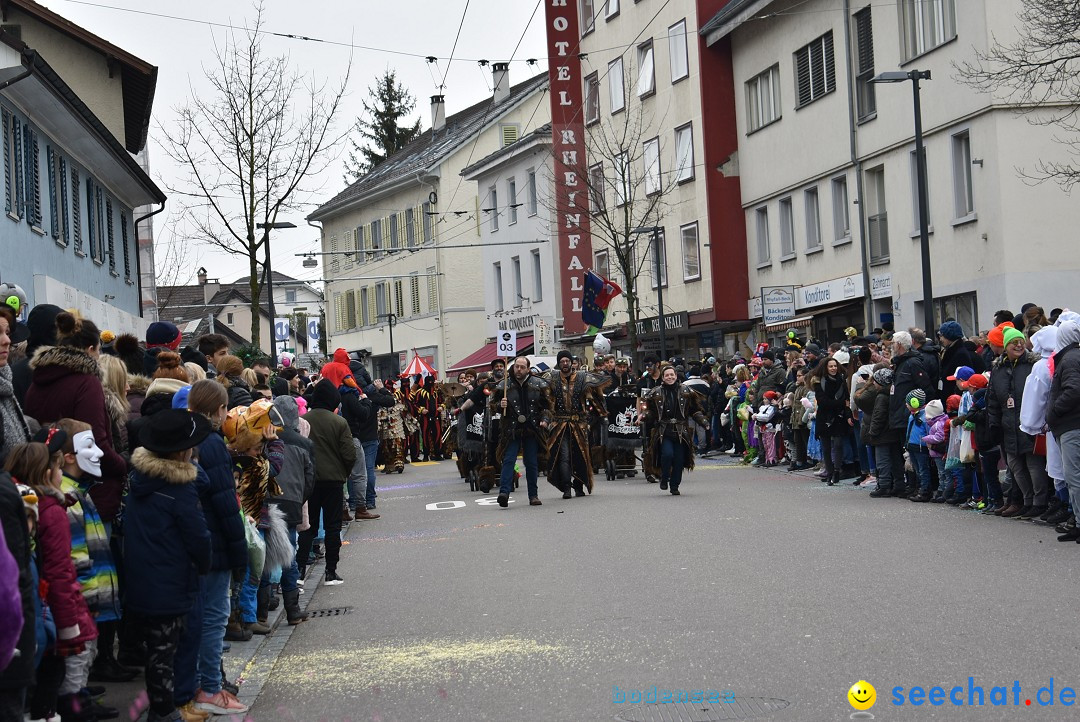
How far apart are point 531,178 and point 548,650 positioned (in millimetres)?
45962

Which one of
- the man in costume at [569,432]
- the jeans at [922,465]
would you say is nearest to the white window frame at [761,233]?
the man in costume at [569,432]

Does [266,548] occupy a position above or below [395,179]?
below

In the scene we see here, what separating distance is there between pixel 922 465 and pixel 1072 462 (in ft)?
13.3

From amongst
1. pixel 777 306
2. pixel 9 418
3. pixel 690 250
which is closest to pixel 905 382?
pixel 9 418

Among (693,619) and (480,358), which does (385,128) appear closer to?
(480,358)

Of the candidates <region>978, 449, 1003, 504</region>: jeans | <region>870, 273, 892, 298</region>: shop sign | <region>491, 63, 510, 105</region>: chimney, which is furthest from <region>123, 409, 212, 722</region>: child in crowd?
<region>491, 63, 510, 105</region>: chimney

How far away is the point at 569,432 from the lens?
19250 mm

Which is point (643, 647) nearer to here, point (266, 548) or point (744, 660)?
point (744, 660)

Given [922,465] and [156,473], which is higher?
[156,473]

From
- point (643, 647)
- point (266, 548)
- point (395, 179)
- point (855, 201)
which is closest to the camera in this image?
point (643, 647)

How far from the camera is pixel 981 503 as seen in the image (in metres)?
15.1

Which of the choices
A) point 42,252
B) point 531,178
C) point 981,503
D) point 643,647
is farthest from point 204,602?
point 531,178

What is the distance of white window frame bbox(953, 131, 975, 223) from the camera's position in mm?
27422

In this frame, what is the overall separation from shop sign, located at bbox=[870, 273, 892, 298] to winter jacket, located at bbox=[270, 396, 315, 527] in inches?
861
